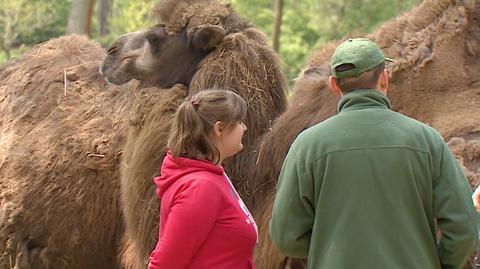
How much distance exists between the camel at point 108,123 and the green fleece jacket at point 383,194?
6.96 ft

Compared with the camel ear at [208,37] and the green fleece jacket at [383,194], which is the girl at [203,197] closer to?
the green fleece jacket at [383,194]

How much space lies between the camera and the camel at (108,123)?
5.91m

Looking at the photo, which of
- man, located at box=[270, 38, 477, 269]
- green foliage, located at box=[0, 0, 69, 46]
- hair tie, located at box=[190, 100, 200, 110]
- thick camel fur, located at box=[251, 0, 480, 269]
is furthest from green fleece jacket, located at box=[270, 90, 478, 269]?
green foliage, located at box=[0, 0, 69, 46]

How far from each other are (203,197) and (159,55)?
2.70 metres

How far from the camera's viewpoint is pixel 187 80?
20.2 ft

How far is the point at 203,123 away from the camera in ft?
13.0

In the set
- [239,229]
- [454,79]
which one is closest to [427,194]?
[239,229]

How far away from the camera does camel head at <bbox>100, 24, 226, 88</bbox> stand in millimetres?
6105

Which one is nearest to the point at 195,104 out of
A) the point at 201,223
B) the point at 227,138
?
the point at 227,138

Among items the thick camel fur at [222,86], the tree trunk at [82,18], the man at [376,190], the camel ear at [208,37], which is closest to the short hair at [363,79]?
the man at [376,190]

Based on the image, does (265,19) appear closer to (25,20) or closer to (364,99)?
(25,20)

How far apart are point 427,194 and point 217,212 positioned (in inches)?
38.3

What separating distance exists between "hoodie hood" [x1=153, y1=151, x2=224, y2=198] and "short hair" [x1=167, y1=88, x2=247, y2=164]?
4 centimetres

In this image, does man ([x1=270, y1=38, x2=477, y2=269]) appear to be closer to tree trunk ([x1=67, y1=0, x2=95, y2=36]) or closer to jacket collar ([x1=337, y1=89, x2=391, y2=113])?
jacket collar ([x1=337, y1=89, x2=391, y2=113])
